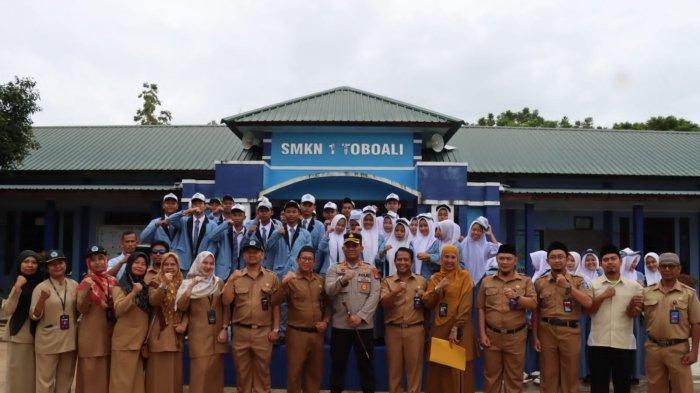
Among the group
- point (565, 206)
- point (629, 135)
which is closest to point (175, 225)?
point (565, 206)

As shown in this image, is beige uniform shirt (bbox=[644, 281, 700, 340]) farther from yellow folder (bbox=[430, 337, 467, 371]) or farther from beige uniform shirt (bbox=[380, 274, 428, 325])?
beige uniform shirt (bbox=[380, 274, 428, 325])

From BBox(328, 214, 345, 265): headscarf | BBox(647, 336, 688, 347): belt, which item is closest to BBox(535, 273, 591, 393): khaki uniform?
BBox(647, 336, 688, 347): belt

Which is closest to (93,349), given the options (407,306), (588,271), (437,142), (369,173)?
(407,306)

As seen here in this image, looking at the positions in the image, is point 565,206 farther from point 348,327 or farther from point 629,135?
point 348,327

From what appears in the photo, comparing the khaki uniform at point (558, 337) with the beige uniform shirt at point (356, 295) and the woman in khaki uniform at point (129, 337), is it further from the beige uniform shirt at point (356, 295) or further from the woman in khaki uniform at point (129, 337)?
the woman in khaki uniform at point (129, 337)

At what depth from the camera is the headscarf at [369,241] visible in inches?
299

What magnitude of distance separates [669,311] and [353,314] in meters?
3.03

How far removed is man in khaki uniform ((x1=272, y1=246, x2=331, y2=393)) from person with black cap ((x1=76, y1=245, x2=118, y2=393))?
164cm

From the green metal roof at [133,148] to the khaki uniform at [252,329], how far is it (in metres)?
9.88

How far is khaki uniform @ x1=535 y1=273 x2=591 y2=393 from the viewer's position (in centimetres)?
601

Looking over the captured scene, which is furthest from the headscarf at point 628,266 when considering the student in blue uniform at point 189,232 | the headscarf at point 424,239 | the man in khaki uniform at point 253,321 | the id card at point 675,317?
the student in blue uniform at point 189,232

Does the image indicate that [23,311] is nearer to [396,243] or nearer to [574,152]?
[396,243]

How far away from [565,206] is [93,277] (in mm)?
13143

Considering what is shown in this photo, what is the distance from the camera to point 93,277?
5.86m
